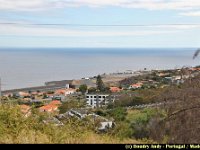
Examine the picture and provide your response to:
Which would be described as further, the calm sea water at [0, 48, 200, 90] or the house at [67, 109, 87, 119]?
the calm sea water at [0, 48, 200, 90]

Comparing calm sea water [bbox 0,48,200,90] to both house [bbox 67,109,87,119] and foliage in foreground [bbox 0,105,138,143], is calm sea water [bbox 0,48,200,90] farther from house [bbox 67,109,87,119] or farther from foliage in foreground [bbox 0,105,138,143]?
foliage in foreground [bbox 0,105,138,143]

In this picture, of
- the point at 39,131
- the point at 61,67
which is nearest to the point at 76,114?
the point at 39,131

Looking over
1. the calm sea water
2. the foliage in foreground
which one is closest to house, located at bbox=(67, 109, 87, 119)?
the foliage in foreground

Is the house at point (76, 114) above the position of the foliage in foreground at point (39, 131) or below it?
below

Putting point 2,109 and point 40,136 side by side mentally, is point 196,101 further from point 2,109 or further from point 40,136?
point 2,109

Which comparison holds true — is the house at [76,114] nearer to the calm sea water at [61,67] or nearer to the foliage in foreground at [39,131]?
the foliage in foreground at [39,131]

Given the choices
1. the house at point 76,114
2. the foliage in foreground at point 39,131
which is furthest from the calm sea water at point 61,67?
the foliage in foreground at point 39,131

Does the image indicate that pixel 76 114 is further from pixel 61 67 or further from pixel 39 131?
pixel 61 67

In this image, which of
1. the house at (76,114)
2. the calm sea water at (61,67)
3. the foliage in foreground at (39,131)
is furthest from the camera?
the calm sea water at (61,67)

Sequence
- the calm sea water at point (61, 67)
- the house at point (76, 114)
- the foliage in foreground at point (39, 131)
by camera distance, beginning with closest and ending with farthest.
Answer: the foliage in foreground at point (39, 131) < the house at point (76, 114) < the calm sea water at point (61, 67)

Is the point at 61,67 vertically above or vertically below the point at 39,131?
below

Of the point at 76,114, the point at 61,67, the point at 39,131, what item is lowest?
the point at 61,67

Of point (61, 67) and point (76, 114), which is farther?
point (61, 67)
